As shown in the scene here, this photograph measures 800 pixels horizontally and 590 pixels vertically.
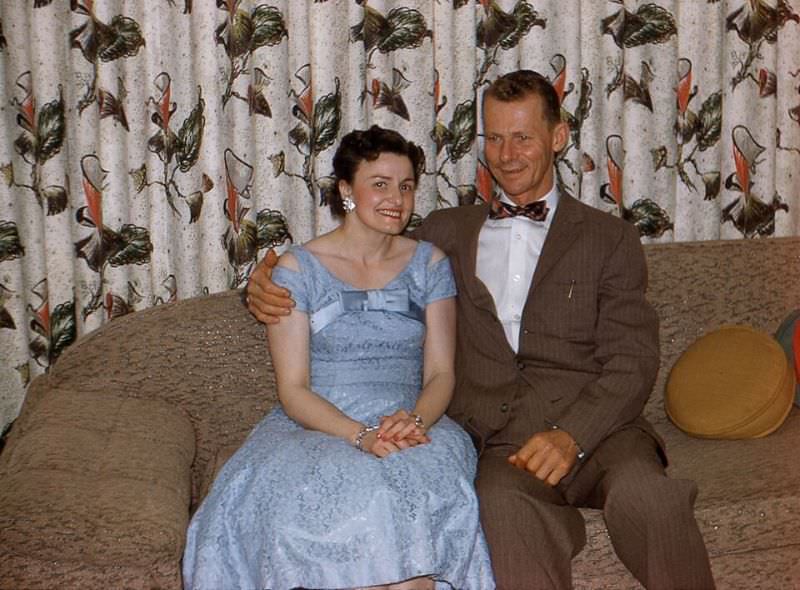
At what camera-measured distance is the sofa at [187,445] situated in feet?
7.12

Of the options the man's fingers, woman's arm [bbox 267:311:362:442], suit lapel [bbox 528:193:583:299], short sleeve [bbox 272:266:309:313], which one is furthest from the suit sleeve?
the man's fingers

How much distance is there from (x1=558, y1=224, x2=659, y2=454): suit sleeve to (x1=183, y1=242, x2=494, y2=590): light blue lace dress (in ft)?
0.96

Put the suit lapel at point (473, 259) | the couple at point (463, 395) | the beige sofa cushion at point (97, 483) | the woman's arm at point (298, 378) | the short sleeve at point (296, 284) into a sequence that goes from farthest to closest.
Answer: the suit lapel at point (473, 259) → the short sleeve at point (296, 284) → the woman's arm at point (298, 378) → the couple at point (463, 395) → the beige sofa cushion at point (97, 483)

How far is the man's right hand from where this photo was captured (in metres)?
2.60

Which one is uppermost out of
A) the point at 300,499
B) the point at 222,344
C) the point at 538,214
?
the point at 538,214

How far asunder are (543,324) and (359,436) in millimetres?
589

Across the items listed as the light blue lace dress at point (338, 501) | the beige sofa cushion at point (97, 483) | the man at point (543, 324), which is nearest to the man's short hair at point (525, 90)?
the man at point (543, 324)

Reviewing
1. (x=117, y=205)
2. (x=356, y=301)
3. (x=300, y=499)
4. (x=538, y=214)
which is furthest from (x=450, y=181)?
(x=300, y=499)

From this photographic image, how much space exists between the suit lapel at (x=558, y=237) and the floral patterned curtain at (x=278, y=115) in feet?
1.84

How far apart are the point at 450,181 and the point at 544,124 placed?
581 mm

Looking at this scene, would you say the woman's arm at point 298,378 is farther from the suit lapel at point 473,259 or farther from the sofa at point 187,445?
the suit lapel at point 473,259

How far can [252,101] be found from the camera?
3137 millimetres

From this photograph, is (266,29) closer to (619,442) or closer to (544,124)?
(544,124)

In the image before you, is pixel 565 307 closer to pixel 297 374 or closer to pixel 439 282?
pixel 439 282
